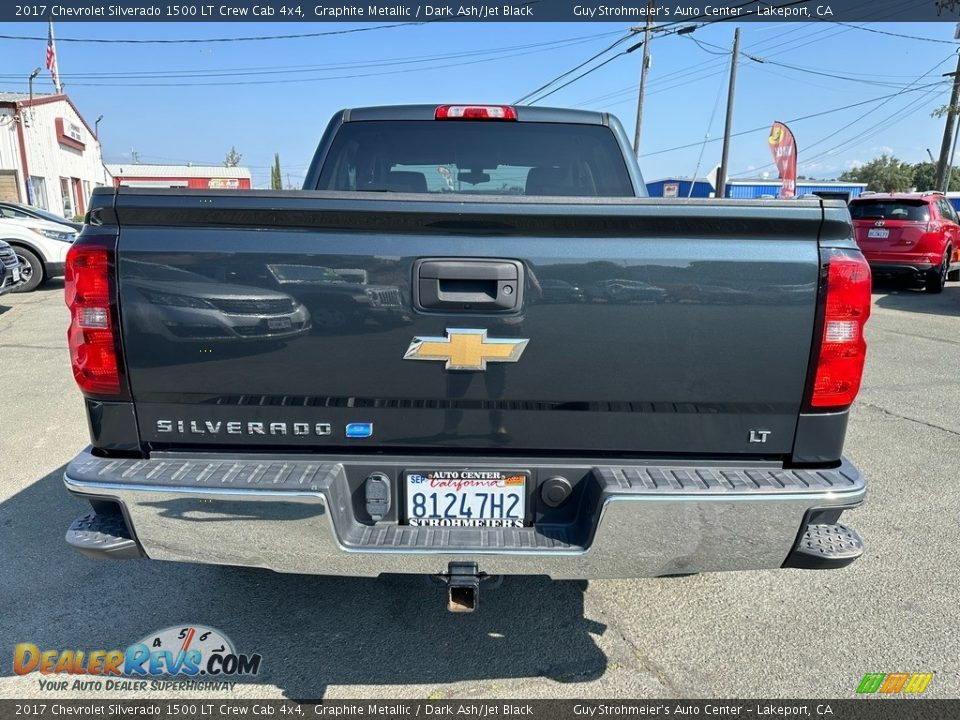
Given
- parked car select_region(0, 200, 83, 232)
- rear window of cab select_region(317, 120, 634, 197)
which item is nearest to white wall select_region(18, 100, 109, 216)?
parked car select_region(0, 200, 83, 232)

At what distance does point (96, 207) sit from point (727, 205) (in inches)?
74.9

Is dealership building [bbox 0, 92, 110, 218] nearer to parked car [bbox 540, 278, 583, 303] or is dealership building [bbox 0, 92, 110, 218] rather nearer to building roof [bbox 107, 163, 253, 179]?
building roof [bbox 107, 163, 253, 179]

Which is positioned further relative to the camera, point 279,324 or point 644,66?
point 644,66

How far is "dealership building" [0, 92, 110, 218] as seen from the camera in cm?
2714

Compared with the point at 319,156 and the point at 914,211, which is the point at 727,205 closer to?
the point at 319,156

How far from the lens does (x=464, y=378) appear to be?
200 cm

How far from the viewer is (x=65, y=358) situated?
7102mm

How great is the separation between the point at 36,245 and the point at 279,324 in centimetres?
1221

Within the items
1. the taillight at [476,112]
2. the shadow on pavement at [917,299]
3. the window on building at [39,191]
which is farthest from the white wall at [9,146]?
the shadow on pavement at [917,299]

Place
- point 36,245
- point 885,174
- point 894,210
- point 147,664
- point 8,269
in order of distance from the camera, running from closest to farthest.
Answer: point 147,664, point 8,269, point 36,245, point 894,210, point 885,174

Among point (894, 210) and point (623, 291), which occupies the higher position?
point (894, 210)

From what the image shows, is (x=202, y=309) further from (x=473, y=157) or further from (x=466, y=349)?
(x=473, y=157)

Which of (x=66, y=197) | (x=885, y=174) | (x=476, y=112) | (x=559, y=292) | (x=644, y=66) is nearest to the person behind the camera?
(x=559, y=292)

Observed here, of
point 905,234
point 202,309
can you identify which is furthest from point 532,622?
point 905,234
